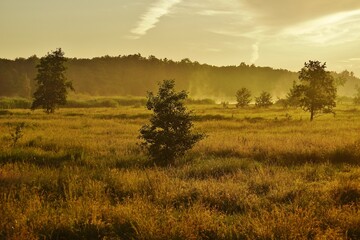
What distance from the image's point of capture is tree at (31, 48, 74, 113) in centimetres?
4850

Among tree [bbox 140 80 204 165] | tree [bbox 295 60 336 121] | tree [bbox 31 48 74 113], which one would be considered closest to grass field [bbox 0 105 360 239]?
tree [bbox 140 80 204 165]

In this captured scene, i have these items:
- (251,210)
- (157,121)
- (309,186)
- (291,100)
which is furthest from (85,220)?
(291,100)

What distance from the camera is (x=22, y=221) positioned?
23.9ft

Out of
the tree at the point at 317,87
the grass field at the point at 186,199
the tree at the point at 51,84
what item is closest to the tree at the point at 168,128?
the grass field at the point at 186,199

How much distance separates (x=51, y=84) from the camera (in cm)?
4869

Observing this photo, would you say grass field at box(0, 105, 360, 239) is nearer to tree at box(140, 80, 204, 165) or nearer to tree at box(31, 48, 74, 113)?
tree at box(140, 80, 204, 165)

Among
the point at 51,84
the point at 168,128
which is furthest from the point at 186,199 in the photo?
the point at 51,84

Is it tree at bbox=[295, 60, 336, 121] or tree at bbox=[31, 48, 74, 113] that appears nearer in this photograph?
tree at bbox=[295, 60, 336, 121]

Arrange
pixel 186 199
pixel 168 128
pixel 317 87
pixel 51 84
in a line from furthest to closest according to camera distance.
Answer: pixel 51 84 < pixel 317 87 < pixel 168 128 < pixel 186 199

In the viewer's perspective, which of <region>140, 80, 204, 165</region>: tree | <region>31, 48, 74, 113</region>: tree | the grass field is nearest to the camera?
the grass field

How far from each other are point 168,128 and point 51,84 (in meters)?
37.7

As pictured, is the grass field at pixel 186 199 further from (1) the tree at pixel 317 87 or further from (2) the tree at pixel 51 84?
(2) the tree at pixel 51 84

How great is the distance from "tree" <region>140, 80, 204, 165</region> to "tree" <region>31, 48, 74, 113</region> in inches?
1403

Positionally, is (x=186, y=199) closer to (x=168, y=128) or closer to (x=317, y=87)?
(x=168, y=128)
